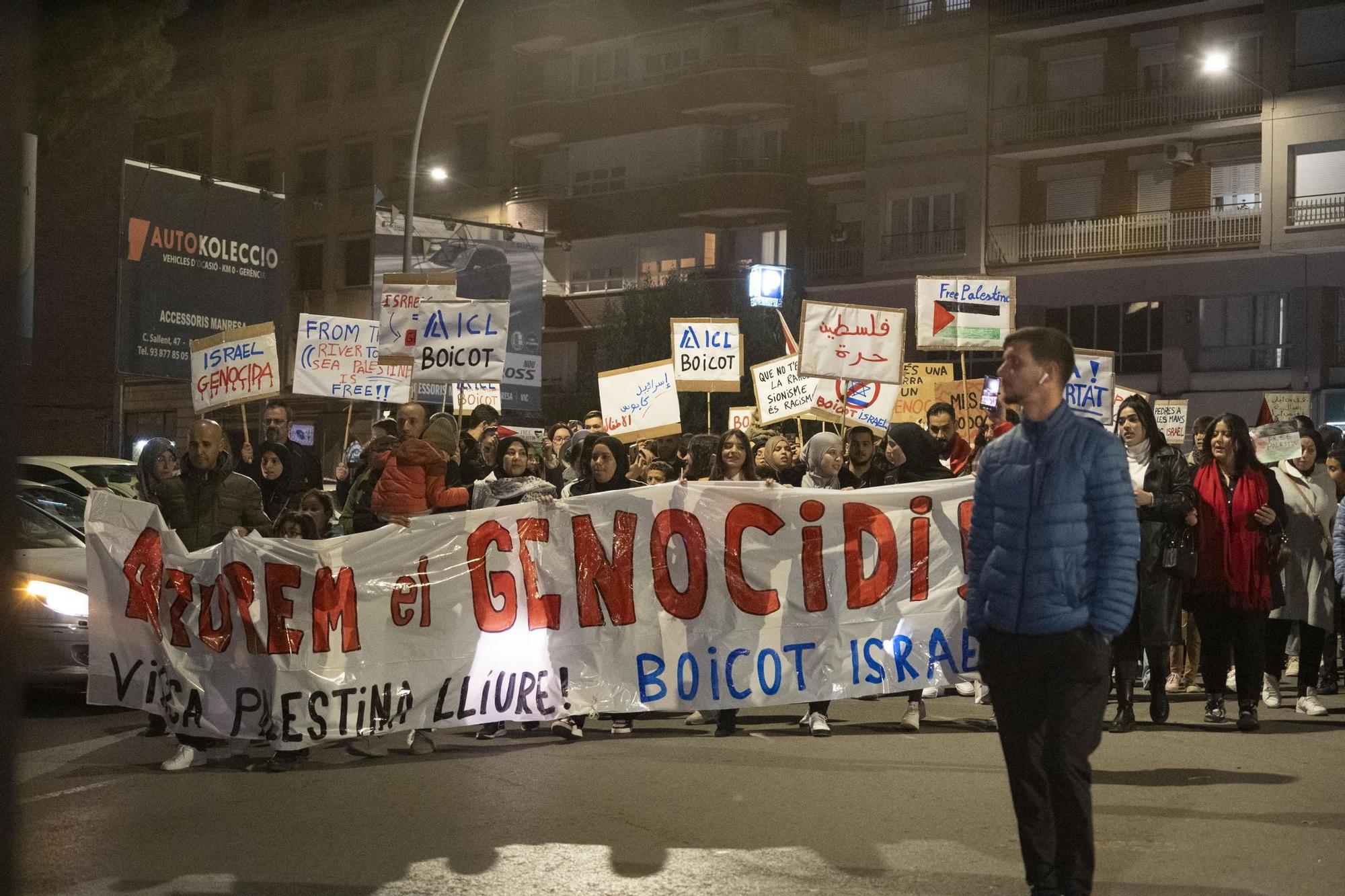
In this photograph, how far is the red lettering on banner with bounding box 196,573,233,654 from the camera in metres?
8.85

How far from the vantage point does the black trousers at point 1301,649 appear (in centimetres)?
1114

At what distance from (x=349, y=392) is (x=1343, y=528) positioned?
12281 mm

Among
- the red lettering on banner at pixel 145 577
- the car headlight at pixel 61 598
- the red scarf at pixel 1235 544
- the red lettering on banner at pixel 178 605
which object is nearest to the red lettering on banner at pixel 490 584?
the red lettering on banner at pixel 178 605

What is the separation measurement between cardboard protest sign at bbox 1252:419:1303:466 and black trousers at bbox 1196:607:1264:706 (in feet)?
7.83

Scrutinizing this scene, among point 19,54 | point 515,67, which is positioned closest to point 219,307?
point 19,54

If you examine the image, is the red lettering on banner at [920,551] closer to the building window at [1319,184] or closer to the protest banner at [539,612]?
the protest banner at [539,612]

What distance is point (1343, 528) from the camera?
10.0 meters

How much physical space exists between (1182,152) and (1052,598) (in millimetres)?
36811

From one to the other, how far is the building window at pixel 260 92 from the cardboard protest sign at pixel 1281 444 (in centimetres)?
5124

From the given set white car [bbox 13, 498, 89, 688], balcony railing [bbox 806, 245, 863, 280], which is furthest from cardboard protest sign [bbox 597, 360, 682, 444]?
balcony railing [bbox 806, 245, 863, 280]

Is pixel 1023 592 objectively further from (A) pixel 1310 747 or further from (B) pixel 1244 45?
(B) pixel 1244 45

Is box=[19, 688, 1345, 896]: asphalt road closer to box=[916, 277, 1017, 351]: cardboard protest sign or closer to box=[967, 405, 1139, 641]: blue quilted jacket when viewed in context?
box=[967, 405, 1139, 641]: blue quilted jacket

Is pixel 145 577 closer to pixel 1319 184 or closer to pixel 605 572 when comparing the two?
pixel 605 572

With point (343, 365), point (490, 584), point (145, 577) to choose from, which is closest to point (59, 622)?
point (145, 577)
